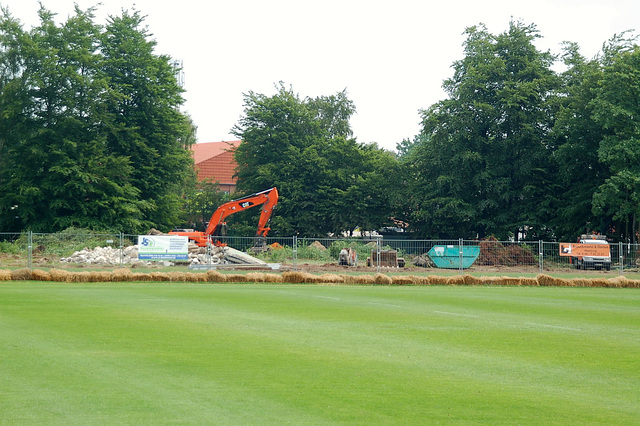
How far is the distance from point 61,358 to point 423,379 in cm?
497

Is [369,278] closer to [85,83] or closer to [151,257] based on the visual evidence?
[151,257]

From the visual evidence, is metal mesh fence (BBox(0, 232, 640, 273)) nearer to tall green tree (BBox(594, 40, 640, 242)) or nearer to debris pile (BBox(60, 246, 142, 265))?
debris pile (BBox(60, 246, 142, 265))

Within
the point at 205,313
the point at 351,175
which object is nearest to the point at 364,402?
the point at 205,313

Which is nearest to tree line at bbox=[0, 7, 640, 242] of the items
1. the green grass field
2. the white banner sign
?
the white banner sign

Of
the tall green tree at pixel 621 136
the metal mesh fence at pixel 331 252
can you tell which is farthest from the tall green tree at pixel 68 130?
the tall green tree at pixel 621 136

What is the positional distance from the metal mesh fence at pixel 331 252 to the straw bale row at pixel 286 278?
5279 millimetres

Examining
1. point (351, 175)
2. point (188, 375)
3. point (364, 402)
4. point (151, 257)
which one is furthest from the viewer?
point (351, 175)

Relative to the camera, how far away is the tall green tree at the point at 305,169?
71000 millimetres

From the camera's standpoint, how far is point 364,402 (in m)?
8.06

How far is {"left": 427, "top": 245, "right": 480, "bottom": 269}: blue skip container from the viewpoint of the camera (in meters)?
41.5

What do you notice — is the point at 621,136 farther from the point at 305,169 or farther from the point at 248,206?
the point at 305,169

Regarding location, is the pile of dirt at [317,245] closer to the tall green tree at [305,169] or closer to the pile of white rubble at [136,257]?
the pile of white rubble at [136,257]

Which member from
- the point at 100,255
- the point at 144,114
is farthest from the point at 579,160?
the point at 100,255

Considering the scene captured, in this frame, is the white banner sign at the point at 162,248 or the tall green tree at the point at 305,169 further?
the tall green tree at the point at 305,169
